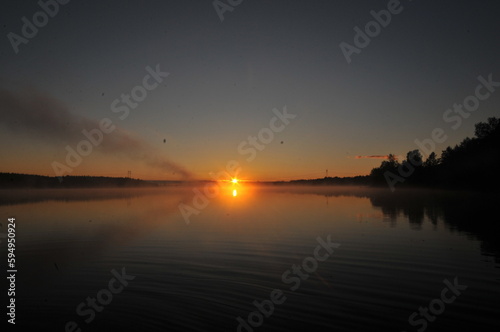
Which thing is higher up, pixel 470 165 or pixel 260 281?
pixel 470 165

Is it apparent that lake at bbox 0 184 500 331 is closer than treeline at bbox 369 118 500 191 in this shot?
Yes

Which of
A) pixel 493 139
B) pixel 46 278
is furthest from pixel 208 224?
pixel 493 139

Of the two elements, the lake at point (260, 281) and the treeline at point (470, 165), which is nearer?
the lake at point (260, 281)

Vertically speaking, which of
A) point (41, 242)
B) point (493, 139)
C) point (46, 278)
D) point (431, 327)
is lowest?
point (431, 327)

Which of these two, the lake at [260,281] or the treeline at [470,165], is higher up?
the treeline at [470,165]

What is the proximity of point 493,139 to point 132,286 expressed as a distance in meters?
104

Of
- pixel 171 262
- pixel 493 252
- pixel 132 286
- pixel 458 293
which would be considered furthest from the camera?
pixel 493 252

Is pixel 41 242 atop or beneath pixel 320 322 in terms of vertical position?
atop

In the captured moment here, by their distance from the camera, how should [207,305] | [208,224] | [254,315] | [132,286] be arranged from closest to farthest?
[254,315], [207,305], [132,286], [208,224]

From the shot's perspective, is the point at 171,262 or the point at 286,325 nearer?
the point at 286,325

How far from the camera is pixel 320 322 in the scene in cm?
941

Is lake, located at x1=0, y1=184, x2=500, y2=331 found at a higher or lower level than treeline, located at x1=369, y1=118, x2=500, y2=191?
lower

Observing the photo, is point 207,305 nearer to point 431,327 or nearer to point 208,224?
point 431,327

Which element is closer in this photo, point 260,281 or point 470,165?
point 260,281
